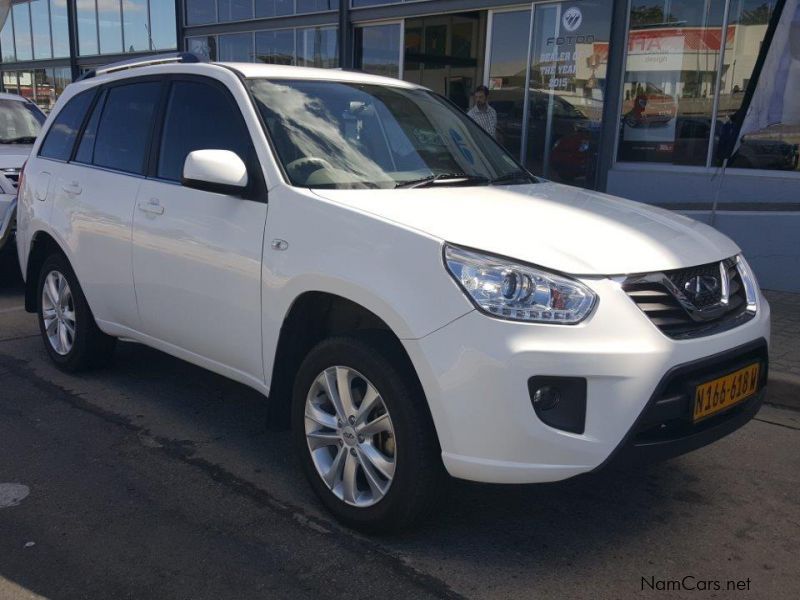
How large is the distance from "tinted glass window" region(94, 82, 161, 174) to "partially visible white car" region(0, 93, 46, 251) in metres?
3.04

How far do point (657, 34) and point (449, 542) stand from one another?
7.52 metres

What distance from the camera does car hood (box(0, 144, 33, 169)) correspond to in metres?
7.70

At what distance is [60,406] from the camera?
180 inches

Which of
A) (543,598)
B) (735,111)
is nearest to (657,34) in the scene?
(735,111)

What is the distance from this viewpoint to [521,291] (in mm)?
2678

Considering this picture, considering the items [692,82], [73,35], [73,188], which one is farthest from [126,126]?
[73,35]

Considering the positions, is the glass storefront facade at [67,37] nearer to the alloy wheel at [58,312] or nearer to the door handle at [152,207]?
the alloy wheel at [58,312]

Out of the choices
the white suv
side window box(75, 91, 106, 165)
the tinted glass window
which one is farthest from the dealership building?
side window box(75, 91, 106, 165)

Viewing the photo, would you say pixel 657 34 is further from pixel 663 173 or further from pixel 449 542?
pixel 449 542

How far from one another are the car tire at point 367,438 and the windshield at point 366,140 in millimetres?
818

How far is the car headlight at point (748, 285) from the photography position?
3.29 m

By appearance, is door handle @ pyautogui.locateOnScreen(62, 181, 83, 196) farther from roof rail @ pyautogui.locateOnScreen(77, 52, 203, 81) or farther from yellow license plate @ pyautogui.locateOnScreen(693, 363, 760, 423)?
yellow license plate @ pyautogui.locateOnScreen(693, 363, 760, 423)

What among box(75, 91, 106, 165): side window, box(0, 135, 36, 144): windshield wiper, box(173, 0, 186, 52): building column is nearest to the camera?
box(75, 91, 106, 165): side window

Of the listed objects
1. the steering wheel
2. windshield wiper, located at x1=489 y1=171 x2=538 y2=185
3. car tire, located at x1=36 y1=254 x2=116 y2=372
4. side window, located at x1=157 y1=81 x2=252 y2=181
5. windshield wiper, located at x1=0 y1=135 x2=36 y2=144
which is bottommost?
car tire, located at x1=36 y1=254 x2=116 y2=372
